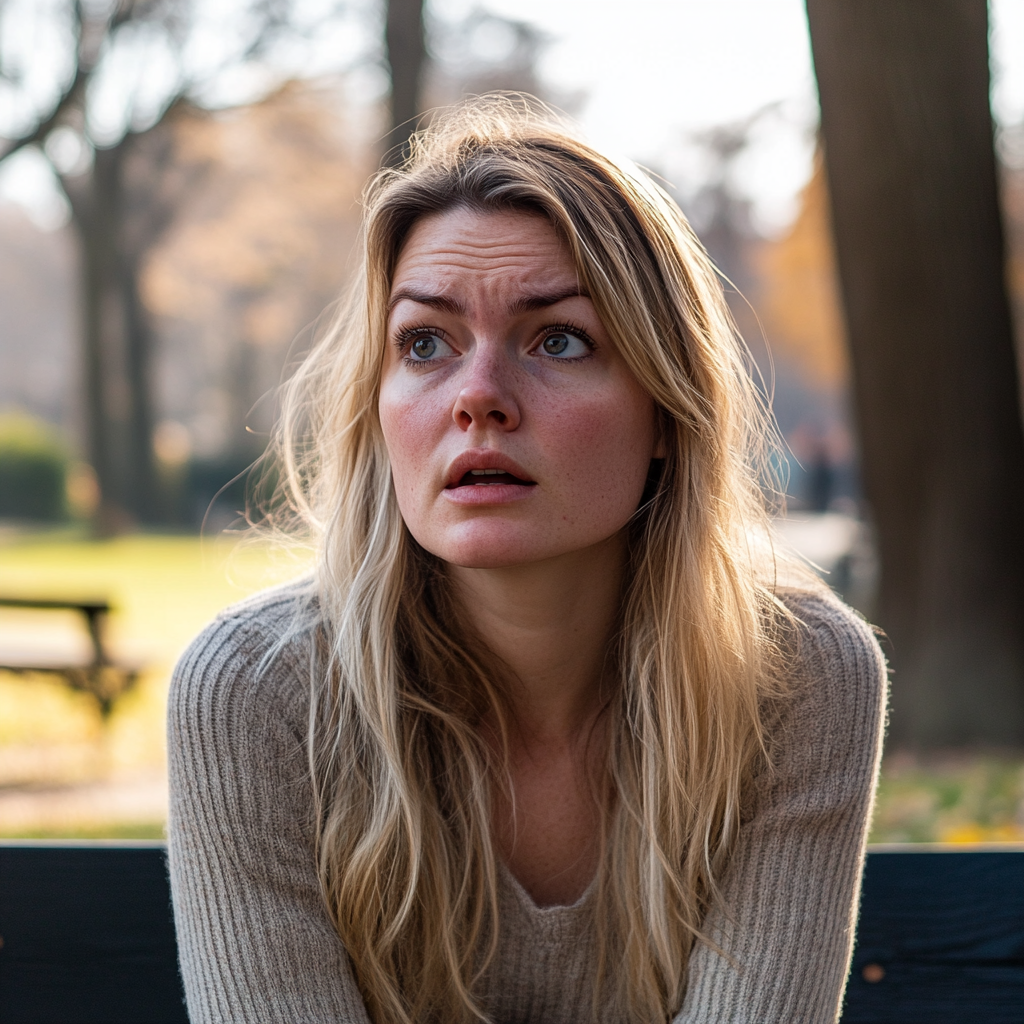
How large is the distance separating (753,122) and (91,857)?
20.9 meters

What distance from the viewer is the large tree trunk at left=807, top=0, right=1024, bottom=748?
5.20m

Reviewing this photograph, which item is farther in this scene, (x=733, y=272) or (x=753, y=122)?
(x=733, y=272)

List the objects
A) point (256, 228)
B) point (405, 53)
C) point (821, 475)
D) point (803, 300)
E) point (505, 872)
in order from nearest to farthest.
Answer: point (505, 872) < point (405, 53) < point (821, 475) < point (256, 228) < point (803, 300)

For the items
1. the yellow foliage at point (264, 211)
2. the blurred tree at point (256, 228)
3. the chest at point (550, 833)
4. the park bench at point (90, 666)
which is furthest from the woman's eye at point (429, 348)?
the yellow foliage at point (264, 211)

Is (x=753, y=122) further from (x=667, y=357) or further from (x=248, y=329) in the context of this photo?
(x=667, y=357)

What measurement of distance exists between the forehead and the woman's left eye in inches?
3.5

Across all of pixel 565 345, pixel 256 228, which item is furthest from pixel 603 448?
pixel 256 228

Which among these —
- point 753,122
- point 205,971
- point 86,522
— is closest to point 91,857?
point 205,971

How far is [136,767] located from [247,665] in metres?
5.20

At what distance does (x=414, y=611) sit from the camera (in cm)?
224

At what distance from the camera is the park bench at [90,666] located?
6824 millimetres

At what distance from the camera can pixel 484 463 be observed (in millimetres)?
1917

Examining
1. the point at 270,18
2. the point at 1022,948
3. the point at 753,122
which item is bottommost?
the point at 1022,948

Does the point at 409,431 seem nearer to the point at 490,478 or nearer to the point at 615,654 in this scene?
the point at 490,478
